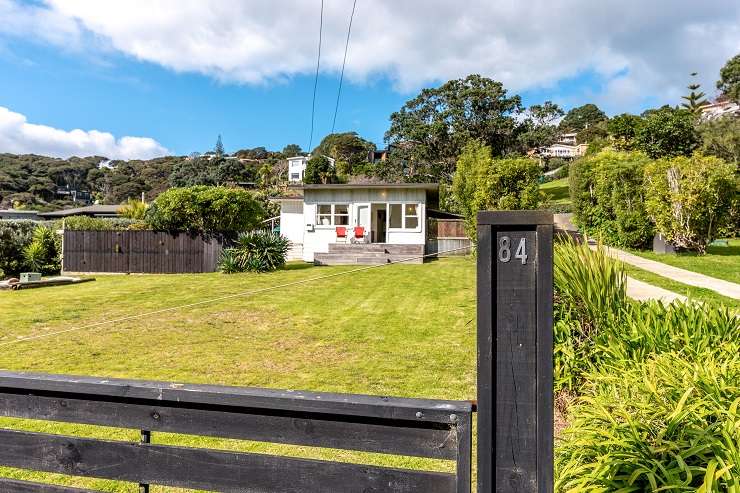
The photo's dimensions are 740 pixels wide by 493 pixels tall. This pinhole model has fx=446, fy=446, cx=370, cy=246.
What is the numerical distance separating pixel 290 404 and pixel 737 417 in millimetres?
2310

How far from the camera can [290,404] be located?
1465mm

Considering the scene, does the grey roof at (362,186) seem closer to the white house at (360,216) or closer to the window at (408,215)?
the white house at (360,216)

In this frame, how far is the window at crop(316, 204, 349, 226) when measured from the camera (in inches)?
856

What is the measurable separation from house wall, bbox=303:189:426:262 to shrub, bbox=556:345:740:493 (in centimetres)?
1816

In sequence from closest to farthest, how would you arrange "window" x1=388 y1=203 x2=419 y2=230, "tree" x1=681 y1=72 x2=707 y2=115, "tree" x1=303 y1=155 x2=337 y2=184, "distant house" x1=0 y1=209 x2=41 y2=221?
"window" x1=388 y1=203 x2=419 y2=230
"tree" x1=303 y1=155 x2=337 y2=184
"distant house" x1=0 y1=209 x2=41 y2=221
"tree" x1=681 y1=72 x2=707 y2=115

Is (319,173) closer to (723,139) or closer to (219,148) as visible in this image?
(723,139)

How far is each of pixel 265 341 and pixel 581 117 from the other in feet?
314

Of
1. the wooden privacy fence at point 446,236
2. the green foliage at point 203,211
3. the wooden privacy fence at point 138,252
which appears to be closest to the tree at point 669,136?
the wooden privacy fence at point 446,236

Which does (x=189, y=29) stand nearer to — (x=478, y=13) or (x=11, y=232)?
(x=478, y=13)

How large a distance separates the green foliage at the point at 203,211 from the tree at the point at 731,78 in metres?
44.9

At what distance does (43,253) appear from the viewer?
1792 cm

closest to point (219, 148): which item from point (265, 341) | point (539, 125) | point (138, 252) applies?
point (539, 125)

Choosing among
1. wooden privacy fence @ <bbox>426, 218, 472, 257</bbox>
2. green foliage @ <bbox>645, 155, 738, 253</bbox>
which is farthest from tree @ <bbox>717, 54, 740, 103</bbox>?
green foliage @ <bbox>645, 155, 738, 253</bbox>

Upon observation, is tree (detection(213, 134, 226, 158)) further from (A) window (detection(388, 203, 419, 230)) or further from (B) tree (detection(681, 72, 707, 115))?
(B) tree (detection(681, 72, 707, 115))
